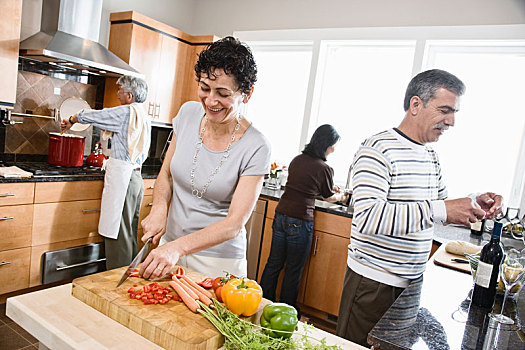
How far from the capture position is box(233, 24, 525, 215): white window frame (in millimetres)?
2867

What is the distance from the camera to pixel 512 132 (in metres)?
2.97

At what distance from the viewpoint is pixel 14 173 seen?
2531mm

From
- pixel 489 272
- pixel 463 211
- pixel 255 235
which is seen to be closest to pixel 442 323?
pixel 489 272

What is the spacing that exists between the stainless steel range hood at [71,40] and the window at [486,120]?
247cm

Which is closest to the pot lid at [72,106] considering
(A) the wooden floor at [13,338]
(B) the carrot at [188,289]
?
(A) the wooden floor at [13,338]

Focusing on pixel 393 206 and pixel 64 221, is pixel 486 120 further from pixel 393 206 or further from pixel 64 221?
pixel 64 221

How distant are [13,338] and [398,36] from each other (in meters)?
3.32

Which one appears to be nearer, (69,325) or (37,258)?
(69,325)

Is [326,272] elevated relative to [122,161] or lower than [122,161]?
lower

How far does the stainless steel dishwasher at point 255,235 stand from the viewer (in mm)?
3250

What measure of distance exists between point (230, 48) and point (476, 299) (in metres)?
1.14

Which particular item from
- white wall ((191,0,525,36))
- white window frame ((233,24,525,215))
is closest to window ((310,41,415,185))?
white window frame ((233,24,525,215))

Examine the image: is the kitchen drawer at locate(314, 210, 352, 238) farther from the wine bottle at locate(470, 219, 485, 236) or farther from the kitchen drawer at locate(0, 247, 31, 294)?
the kitchen drawer at locate(0, 247, 31, 294)

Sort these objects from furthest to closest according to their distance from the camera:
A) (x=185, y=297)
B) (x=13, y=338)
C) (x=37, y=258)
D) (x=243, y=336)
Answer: (x=37, y=258) → (x=13, y=338) → (x=185, y=297) → (x=243, y=336)
